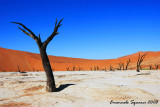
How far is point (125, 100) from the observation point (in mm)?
6504

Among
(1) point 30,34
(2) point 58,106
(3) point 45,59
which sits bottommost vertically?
(2) point 58,106

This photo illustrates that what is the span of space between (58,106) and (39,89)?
324cm

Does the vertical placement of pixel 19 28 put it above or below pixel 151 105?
above

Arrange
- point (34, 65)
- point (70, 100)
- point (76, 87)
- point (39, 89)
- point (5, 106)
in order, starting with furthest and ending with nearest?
1. point (34, 65)
2. point (39, 89)
3. point (76, 87)
4. point (70, 100)
5. point (5, 106)

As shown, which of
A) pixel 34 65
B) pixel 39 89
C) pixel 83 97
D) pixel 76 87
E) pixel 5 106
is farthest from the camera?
pixel 34 65

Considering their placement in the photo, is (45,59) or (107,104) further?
(45,59)

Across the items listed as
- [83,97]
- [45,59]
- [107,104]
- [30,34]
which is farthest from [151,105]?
[30,34]

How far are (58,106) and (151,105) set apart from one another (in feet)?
11.6

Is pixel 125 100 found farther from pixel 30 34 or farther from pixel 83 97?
pixel 30 34

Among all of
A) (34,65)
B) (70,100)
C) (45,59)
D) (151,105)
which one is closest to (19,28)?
(45,59)

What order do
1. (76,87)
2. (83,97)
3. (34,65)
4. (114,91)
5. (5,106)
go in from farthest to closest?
1. (34,65)
2. (76,87)
3. (114,91)
4. (83,97)
5. (5,106)

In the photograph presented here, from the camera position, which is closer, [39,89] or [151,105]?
[151,105]

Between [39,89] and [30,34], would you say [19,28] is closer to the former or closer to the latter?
[30,34]

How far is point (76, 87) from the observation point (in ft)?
26.5
